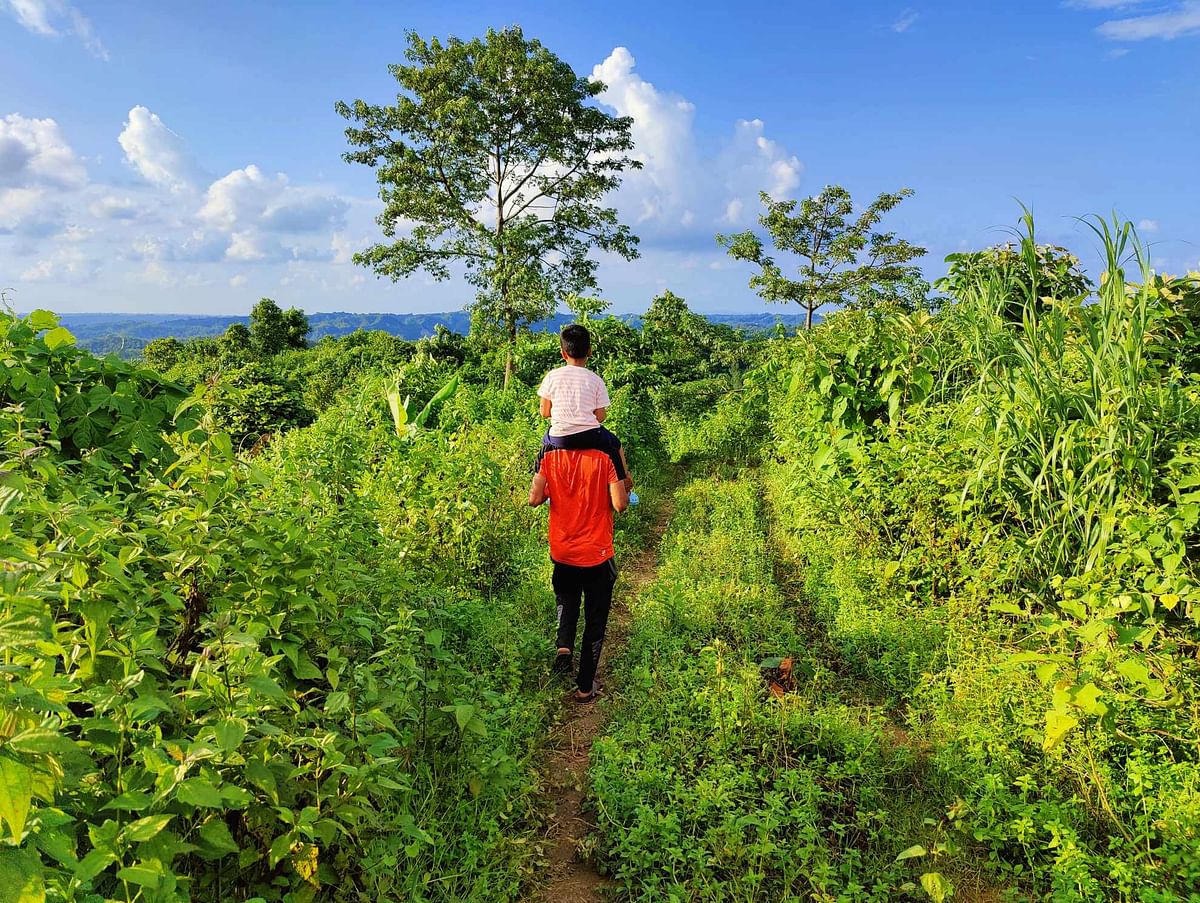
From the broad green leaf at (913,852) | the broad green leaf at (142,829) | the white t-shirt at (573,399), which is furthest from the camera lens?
the white t-shirt at (573,399)

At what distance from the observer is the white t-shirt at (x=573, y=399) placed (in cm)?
431

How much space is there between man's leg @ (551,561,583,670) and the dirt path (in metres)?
0.36

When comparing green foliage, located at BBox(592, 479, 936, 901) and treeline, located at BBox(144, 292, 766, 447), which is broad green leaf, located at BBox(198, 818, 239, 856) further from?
green foliage, located at BBox(592, 479, 936, 901)

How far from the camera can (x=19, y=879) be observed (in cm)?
116

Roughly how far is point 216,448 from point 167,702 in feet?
2.56

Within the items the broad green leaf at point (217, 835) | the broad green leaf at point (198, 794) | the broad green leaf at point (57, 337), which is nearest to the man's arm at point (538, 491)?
the broad green leaf at point (57, 337)

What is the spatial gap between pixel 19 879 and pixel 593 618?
136 inches

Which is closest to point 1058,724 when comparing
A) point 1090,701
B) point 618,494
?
point 1090,701

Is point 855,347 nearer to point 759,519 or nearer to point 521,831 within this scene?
point 759,519

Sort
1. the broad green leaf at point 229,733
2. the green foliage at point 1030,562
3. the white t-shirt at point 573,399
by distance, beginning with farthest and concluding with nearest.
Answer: the white t-shirt at point 573,399 → the green foliage at point 1030,562 → the broad green leaf at point 229,733

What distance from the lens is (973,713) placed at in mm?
3682

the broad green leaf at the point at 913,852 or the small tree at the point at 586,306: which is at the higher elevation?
the small tree at the point at 586,306

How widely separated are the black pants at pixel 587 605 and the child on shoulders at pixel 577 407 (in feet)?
2.10

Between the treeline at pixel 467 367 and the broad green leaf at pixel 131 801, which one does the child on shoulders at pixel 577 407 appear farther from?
the broad green leaf at pixel 131 801
